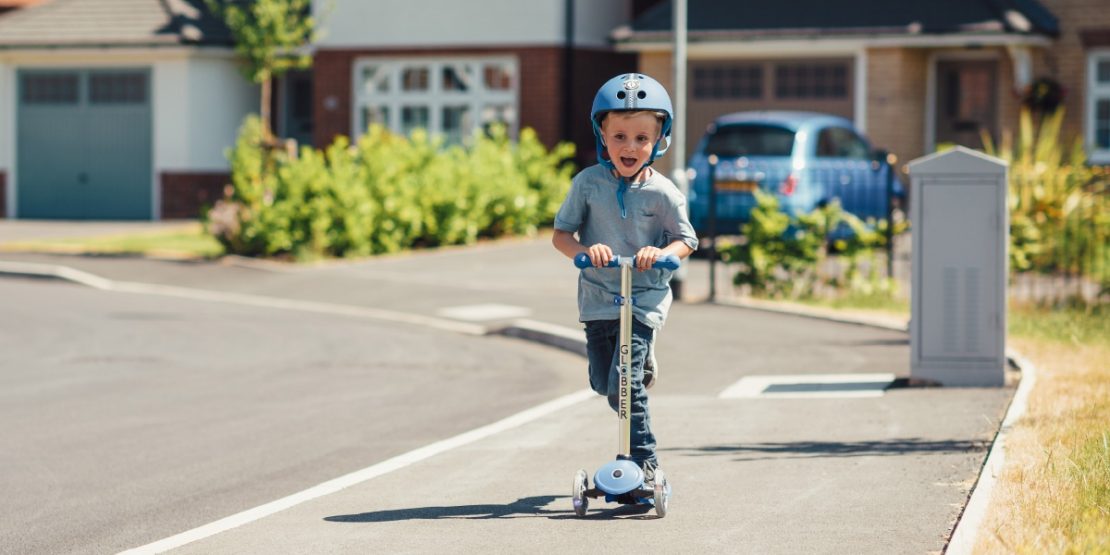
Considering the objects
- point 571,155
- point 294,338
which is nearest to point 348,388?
point 294,338

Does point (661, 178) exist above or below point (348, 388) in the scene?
above

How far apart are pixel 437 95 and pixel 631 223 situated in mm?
25593

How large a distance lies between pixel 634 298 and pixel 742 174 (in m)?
15.0

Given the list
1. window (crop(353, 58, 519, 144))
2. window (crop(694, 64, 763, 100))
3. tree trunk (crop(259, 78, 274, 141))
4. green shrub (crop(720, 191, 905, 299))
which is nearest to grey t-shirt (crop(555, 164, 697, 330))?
green shrub (crop(720, 191, 905, 299))

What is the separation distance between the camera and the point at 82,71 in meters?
34.3

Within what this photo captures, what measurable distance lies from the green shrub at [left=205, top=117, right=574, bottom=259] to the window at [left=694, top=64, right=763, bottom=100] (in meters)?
4.02

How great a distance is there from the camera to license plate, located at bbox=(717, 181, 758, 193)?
71.4 feet

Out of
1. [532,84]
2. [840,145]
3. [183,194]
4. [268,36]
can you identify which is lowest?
[183,194]

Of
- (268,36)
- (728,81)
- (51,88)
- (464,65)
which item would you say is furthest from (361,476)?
(51,88)

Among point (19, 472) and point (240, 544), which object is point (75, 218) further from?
point (240, 544)

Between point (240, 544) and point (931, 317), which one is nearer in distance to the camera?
point (240, 544)

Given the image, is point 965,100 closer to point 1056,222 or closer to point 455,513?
point 1056,222

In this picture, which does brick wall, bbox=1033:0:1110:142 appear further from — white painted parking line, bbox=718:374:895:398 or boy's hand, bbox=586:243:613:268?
boy's hand, bbox=586:243:613:268

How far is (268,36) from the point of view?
105 ft
